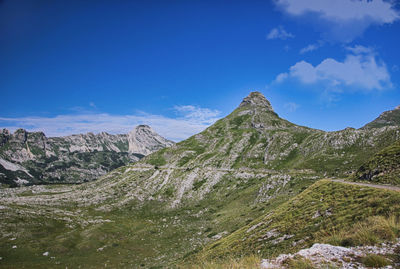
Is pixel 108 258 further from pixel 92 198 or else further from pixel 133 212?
pixel 92 198

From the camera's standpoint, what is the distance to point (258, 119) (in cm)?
19838

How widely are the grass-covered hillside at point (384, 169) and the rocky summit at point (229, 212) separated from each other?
23.9 inches

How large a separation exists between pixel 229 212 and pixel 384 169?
2001 inches

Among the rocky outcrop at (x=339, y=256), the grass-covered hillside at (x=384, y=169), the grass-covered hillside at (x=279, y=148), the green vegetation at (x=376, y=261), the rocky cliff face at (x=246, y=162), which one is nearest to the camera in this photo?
the green vegetation at (x=376, y=261)

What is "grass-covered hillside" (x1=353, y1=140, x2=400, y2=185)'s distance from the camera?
33.0 m

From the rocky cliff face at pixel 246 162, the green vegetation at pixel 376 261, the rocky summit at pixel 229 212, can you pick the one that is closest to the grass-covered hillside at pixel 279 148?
the rocky cliff face at pixel 246 162

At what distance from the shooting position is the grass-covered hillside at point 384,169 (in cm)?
3297

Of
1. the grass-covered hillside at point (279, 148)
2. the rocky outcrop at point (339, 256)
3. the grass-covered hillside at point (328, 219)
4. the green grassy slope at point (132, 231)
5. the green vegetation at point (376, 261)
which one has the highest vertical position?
the grass-covered hillside at point (279, 148)

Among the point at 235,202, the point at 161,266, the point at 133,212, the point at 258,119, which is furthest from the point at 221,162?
the point at 161,266

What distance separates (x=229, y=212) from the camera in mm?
75438

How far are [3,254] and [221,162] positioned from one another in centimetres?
10940

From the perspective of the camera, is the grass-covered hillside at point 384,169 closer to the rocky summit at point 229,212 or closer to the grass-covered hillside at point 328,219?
the rocky summit at point 229,212

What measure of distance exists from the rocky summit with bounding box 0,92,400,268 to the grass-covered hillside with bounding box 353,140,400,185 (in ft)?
1.99

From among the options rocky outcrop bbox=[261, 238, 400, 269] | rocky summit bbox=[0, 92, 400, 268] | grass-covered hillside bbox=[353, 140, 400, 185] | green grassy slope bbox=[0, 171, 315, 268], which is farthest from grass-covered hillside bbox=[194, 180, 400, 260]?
green grassy slope bbox=[0, 171, 315, 268]
